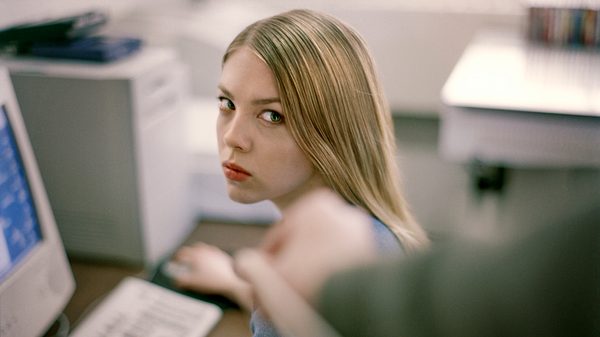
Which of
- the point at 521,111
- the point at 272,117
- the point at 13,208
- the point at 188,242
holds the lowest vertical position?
the point at 188,242

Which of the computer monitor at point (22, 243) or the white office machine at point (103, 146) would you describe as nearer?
the computer monitor at point (22, 243)

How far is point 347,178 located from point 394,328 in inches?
15.3

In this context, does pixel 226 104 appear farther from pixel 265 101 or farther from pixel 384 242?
pixel 384 242

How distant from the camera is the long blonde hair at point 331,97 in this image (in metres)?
0.70

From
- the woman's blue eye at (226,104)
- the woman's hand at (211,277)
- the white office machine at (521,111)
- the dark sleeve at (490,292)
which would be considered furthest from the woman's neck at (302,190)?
the white office machine at (521,111)

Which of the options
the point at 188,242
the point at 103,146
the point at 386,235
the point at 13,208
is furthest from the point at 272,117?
the point at 188,242

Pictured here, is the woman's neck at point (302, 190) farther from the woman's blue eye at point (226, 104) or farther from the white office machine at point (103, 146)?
the white office machine at point (103, 146)

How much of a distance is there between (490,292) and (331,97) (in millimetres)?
394

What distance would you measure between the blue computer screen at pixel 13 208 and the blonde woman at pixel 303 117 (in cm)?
29

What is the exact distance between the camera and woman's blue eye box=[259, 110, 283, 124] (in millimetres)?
718

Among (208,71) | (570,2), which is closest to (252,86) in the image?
(208,71)

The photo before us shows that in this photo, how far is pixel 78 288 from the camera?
3.53 ft

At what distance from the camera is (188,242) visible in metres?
1.28

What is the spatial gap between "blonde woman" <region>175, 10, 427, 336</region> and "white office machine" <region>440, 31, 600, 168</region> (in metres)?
0.49
